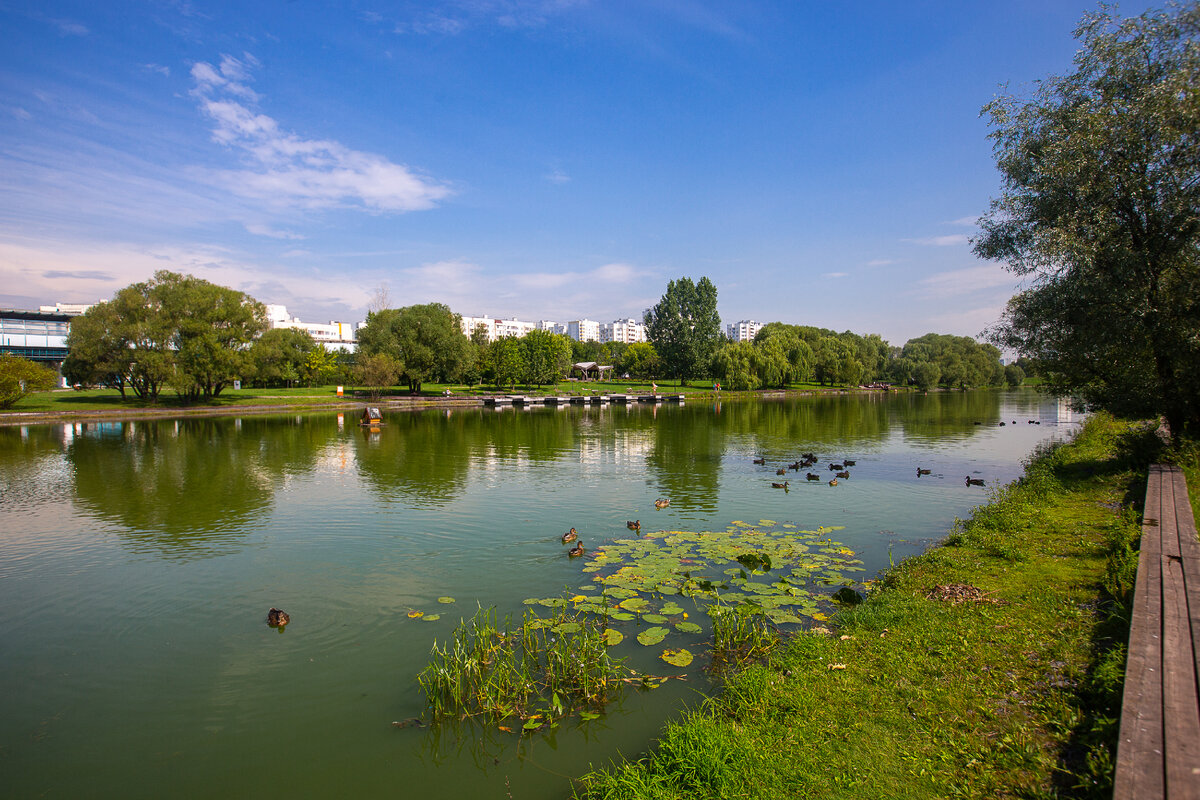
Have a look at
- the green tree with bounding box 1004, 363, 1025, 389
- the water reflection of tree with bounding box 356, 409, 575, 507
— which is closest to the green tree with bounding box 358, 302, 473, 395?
the water reflection of tree with bounding box 356, 409, 575, 507

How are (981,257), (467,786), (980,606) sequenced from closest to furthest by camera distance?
(467,786), (980,606), (981,257)

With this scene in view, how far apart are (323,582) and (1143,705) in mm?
12747

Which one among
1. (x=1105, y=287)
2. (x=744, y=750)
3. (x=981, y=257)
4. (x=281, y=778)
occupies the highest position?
(x=981, y=257)

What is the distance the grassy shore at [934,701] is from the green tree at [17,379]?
68.0 meters

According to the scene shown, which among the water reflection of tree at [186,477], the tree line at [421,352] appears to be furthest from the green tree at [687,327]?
the water reflection of tree at [186,477]

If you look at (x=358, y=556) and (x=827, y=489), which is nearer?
(x=358, y=556)

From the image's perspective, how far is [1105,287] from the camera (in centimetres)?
1656

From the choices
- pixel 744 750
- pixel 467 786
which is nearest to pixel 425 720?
pixel 467 786

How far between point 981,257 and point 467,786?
74.2ft

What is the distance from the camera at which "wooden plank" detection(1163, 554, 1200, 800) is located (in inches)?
159

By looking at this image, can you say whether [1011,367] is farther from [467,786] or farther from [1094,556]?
[467,786]

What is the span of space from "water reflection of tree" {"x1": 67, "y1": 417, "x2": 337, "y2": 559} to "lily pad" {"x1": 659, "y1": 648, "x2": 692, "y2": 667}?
11.9m

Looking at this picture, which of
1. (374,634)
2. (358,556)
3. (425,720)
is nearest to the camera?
(425,720)

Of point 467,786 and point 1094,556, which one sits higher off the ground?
point 1094,556
